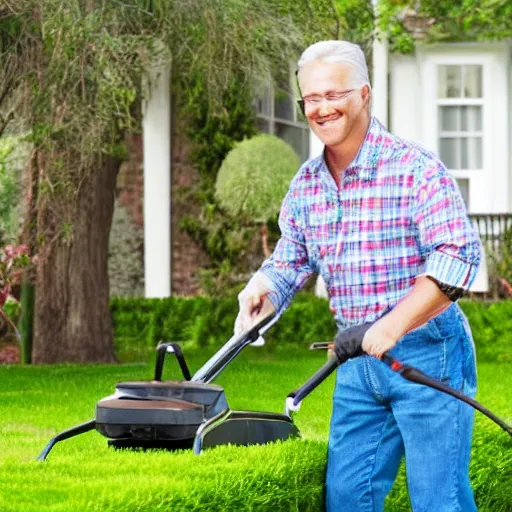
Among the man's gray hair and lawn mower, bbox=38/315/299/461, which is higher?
the man's gray hair

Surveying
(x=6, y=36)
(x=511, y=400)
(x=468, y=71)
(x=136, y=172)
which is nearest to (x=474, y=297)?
(x=468, y=71)

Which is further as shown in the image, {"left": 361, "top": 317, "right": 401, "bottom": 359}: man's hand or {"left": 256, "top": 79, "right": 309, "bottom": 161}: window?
{"left": 256, "top": 79, "right": 309, "bottom": 161}: window

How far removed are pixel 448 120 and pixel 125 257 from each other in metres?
3.99

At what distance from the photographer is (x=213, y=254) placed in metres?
16.8

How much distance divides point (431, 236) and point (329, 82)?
503mm

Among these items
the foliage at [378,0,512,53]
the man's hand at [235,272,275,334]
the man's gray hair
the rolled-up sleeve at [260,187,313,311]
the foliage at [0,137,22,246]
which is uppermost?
the foliage at [378,0,512,53]

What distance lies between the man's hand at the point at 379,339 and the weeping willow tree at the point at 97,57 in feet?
20.3

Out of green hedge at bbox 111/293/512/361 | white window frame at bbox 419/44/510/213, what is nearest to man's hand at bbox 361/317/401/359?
green hedge at bbox 111/293/512/361

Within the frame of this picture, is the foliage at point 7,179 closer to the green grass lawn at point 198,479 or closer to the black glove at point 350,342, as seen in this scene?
the green grass lawn at point 198,479

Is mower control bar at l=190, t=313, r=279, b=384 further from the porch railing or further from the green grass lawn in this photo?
the porch railing

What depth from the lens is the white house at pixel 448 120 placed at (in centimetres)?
1648

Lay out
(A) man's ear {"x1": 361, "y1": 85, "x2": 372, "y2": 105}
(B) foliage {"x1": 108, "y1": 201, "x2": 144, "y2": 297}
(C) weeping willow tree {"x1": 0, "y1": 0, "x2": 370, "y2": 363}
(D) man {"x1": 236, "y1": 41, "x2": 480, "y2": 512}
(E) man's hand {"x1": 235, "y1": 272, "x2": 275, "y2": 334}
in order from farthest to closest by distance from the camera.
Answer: (B) foliage {"x1": 108, "y1": 201, "x2": 144, "y2": 297}
(C) weeping willow tree {"x1": 0, "y1": 0, "x2": 370, "y2": 363}
(E) man's hand {"x1": 235, "y1": 272, "x2": 275, "y2": 334}
(A) man's ear {"x1": 361, "y1": 85, "x2": 372, "y2": 105}
(D) man {"x1": 236, "y1": 41, "x2": 480, "y2": 512}

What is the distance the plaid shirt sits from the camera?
13.1 feet

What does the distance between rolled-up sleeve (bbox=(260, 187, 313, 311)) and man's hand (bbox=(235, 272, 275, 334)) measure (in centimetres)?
2
